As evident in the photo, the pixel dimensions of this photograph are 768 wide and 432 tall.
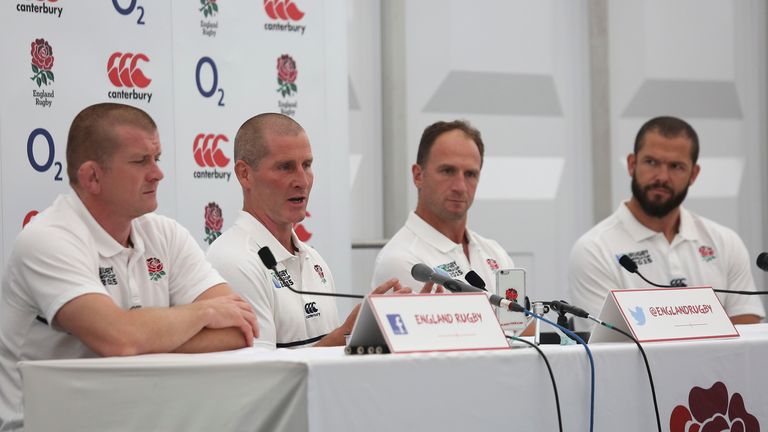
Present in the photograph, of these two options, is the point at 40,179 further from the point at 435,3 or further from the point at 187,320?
the point at 435,3

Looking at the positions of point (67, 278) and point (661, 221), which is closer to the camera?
point (67, 278)

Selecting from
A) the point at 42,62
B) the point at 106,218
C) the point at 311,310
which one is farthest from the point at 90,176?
the point at 42,62

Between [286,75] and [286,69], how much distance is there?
0.03 metres

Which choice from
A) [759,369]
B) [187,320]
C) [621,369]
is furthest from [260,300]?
[759,369]

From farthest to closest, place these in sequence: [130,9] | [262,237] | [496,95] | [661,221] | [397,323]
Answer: [496,95] → [661,221] → [130,9] → [262,237] → [397,323]

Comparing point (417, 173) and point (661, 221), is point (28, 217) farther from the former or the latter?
point (661, 221)

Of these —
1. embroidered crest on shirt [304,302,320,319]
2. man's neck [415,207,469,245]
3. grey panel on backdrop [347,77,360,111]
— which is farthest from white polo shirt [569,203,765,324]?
grey panel on backdrop [347,77,360,111]

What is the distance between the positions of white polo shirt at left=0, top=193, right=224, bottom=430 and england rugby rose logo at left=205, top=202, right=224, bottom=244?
1093mm

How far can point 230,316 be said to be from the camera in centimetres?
251

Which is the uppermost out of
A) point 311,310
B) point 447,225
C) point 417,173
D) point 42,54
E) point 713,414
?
point 42,54

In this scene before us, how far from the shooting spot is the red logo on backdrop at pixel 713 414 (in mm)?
2266

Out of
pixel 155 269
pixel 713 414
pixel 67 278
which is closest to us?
pixel 713 414

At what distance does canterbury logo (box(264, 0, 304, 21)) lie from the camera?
4.12 metres

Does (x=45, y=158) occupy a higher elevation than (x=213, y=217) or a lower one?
higher
